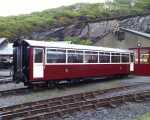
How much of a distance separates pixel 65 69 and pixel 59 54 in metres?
1.11

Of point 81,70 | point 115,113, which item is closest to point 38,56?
point 81,70

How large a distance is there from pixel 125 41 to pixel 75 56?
656 inches

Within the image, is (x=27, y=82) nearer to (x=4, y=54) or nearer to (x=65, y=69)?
(x=65, y=69)

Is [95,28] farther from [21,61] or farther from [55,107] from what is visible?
[55,107]

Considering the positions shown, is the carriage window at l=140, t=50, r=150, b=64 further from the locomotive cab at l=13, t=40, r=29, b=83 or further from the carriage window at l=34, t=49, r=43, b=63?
the locomotive cab at l=13, t=40, r=29, b=83

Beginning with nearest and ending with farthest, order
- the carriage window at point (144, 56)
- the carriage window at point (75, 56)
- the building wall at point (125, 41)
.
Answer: the carriage window at point (75, 56) → the carriage window at point (144, 56) → the building wall at point (125, 41)

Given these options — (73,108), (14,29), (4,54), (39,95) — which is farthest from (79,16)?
(73,108)

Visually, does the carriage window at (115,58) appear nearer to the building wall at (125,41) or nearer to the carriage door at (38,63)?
the building wall at (125,41)

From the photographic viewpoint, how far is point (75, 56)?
2527 cm

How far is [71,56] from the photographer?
81.3 feet

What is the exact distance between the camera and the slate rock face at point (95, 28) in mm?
52594

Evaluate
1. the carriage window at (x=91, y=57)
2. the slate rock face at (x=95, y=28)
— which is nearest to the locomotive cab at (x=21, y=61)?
the carriage window at (x=91, y=57)

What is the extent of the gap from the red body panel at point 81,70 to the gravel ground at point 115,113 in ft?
24.0

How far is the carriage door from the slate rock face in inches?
996
